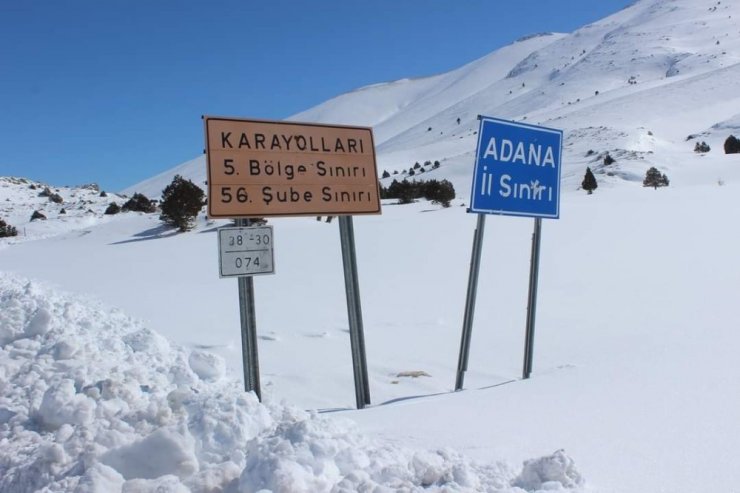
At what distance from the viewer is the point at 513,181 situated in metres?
5.55

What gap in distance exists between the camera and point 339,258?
44.5 ft

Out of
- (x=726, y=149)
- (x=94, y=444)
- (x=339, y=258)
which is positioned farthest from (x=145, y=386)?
(x=726, y=149)

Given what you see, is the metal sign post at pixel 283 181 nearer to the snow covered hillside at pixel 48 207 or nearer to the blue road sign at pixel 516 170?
the blue road sign at pixel 516 170

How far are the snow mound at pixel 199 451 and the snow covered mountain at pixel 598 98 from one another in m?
30.3

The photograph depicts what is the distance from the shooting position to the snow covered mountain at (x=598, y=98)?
4581 centimetres

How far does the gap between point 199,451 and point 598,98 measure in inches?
2880

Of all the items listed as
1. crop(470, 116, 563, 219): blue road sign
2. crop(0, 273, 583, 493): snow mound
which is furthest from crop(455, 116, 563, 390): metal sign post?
crop(0, 273, 583, 493): snow mound

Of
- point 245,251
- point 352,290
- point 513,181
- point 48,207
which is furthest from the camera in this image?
point 48,207

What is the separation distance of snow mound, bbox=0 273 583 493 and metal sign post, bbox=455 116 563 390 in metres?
2.20

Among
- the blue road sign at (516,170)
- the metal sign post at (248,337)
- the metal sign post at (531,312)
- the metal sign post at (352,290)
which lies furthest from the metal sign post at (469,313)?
the metal sign post at (248,337)

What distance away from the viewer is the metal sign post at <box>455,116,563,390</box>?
5.34 metres

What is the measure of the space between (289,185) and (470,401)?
2000 millimetres

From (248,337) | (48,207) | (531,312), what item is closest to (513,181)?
(531,312)

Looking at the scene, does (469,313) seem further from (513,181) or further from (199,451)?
(199,451)
